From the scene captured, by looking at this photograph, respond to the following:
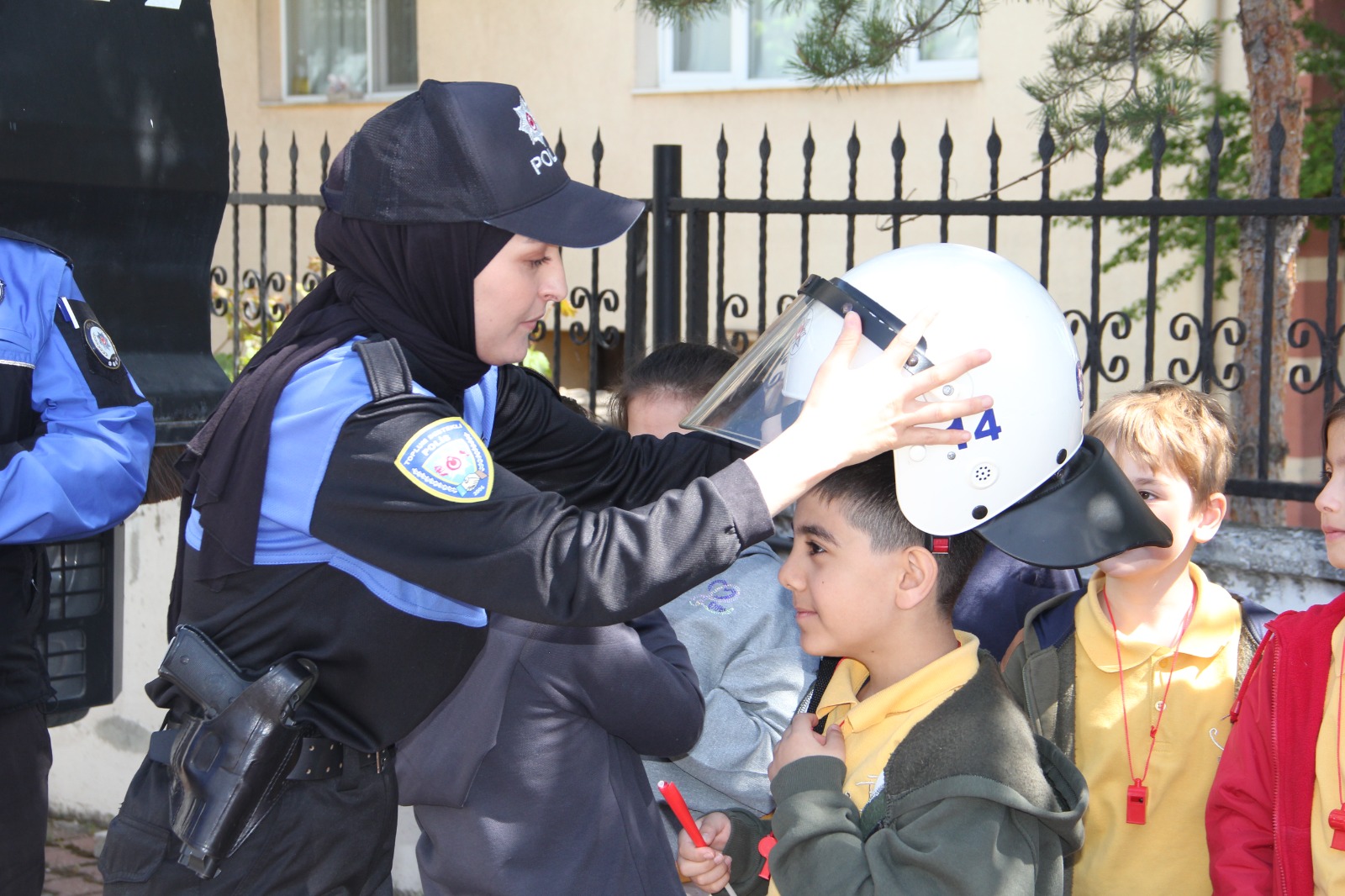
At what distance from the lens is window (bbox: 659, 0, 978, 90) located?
7.95 meters

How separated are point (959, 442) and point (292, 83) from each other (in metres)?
9.85

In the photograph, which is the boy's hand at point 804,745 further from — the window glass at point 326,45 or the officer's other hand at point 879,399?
the window glass at point 326,45

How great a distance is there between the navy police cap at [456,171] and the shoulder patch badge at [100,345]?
1.03 meters

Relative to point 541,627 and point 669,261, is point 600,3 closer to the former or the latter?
point 669,261

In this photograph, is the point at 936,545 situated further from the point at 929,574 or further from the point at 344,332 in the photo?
the point at 344,332

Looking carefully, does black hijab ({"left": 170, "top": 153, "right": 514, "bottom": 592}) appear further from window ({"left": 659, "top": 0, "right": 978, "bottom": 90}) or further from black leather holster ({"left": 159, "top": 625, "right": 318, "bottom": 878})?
window ({"left": 659, "top": 0, "right": 978, "bottom": 90})

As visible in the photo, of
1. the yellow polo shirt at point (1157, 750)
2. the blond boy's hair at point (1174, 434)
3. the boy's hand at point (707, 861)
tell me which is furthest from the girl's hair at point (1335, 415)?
the boy's hand at point (707, 861)

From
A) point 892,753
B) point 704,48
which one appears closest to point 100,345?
point 892,753

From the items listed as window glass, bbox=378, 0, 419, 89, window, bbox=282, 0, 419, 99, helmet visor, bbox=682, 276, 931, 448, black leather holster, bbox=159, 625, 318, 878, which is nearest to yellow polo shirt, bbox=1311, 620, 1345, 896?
helmet visor, bbox=682, 276, 931, 448

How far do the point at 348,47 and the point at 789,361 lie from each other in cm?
935

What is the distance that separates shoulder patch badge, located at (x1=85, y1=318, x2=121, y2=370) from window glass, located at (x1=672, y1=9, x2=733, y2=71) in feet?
21.4

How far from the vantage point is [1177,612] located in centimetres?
245

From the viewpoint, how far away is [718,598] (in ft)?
8.63

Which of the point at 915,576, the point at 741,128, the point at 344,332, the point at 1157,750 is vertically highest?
the point at 741,128
